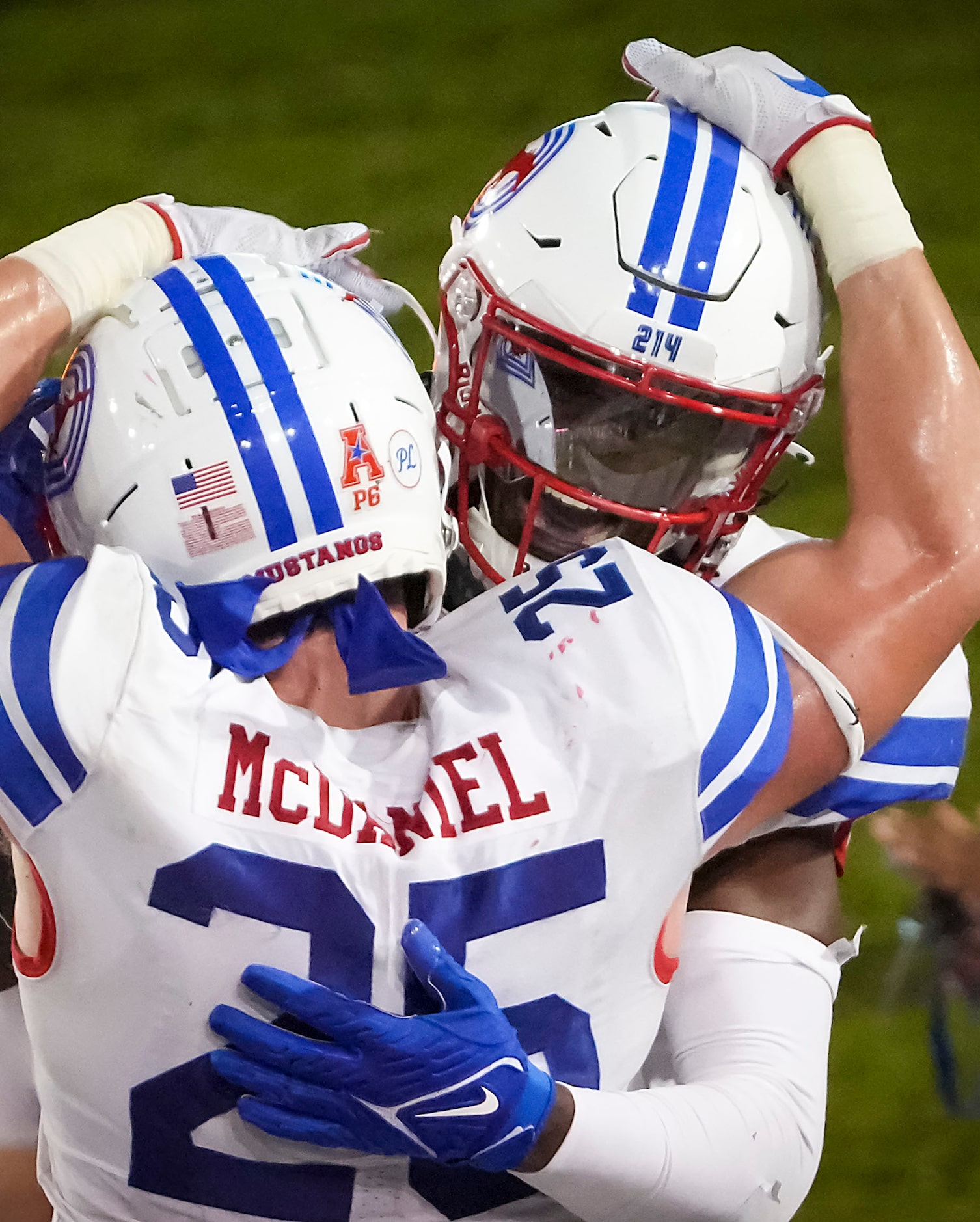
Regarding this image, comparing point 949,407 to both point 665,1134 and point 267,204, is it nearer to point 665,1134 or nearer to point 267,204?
point 665,1134

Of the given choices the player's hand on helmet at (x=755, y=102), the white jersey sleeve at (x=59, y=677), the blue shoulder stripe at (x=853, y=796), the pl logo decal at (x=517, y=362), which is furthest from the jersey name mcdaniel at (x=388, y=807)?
the player's hand on helmet at (x=755, y=102)

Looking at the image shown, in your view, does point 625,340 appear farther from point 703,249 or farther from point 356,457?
point 356,457

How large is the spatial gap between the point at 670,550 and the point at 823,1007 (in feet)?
1.96

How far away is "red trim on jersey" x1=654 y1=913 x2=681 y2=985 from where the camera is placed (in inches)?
51.4

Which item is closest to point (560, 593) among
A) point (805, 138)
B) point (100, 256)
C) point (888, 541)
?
point (888, 541)

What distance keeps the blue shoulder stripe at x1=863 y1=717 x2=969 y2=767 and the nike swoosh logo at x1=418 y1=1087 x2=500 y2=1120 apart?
62 centimetres

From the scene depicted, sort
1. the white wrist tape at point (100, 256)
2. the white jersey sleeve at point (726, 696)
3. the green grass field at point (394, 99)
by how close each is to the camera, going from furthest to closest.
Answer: the green grass field at point (394, 99)
the white wrist tape at point (100, 256)
the white jersey sleeve at point (726, 696)

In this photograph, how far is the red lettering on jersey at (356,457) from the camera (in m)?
1.34

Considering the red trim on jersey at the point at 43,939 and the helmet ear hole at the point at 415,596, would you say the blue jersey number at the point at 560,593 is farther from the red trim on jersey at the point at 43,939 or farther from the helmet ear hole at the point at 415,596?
the red trim on jersey at the point at 43,939

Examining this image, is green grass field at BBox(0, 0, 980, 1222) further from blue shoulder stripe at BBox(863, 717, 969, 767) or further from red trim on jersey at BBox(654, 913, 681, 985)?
red trim on jersey at BBox(654, 913, 681, 985)

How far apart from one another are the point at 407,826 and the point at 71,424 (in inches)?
20.4

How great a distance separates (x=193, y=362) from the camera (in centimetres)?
134

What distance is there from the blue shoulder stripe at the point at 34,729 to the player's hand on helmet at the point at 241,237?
641 millimetres

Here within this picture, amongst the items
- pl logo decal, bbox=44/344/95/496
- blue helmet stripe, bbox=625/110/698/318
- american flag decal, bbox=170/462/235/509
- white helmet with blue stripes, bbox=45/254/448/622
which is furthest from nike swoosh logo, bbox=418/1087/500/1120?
blue helmet stripe, bbox=625/110/698/318
